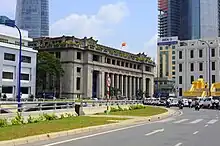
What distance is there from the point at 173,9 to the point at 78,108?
551 ft

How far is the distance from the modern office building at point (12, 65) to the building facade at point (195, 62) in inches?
1629

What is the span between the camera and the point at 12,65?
92.1m

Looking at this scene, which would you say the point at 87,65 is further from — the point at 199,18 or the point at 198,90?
the point at 199,18

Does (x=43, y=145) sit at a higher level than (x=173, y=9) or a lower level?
lower

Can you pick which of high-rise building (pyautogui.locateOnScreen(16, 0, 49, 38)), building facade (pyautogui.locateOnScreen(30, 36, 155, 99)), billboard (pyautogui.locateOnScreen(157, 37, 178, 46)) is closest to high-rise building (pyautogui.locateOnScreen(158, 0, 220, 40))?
billboard (pyautogui.locateOnScreen(157, 37, 178, 46))

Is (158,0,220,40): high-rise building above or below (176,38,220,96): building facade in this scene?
above

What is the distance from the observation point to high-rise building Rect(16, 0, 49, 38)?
435 feet

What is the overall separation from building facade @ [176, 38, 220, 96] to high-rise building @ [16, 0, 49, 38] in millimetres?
48829

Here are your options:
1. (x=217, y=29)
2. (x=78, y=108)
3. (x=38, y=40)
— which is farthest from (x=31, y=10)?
(x=78, y=108)

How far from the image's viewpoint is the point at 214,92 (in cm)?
7225

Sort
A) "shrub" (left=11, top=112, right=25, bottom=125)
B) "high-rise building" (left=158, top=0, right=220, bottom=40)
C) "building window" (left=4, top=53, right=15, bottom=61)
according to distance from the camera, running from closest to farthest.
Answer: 1. "shrub" (left=11, top=112, right=25, bottom=125)
2. "building window" (left=4, top=53, right=15, bottom=61)
3. "high-rise building" (left=158, top=0, right=220, bottom=40)

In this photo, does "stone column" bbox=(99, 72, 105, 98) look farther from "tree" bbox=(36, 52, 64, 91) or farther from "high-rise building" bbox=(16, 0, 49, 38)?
"high-rise building" bbox=(16, 0, 49, 38)

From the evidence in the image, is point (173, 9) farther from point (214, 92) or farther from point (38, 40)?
point (214, 92)

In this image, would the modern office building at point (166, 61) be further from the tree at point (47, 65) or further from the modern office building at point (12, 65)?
the modern office building at point (12, 65)
